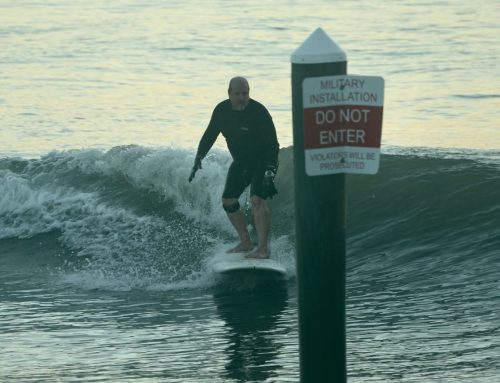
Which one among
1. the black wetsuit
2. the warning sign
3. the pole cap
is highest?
the pole cap

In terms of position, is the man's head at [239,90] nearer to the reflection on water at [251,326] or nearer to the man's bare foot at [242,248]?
the man's bare foot at [242,248]

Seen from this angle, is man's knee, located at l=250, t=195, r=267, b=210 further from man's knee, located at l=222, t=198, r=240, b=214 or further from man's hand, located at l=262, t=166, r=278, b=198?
man's knee, located at l=222, t=198, r=240, b=214

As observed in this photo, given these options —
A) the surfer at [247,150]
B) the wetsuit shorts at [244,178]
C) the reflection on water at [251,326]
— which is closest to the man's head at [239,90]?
the surfer at [247,150]

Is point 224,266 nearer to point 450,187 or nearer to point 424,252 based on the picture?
point 424,252

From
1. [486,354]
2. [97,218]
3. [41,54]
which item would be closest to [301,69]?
[486,354]

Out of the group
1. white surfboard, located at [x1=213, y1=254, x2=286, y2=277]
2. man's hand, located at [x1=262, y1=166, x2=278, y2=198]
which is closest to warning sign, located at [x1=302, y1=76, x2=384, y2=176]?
man's hand, located at [x1=262, y1=166, x2=278, y2=198]

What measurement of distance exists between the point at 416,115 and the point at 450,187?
292 inches

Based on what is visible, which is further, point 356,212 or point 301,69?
point 356,212

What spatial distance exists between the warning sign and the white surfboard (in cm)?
528

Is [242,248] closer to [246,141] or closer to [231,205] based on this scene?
[231,205]

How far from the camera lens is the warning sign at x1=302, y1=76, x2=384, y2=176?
607 cm

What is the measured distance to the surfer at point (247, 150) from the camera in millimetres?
11047

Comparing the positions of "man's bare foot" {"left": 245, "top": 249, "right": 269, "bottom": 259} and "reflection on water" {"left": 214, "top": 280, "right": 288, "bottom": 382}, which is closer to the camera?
"reflection on water" {"left": 214, "top": 280, "right": 288, "bottom": 382}

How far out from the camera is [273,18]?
39438 mm
